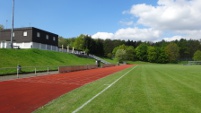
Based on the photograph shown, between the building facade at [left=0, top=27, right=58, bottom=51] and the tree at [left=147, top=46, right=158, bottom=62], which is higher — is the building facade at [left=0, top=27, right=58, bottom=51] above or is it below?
above

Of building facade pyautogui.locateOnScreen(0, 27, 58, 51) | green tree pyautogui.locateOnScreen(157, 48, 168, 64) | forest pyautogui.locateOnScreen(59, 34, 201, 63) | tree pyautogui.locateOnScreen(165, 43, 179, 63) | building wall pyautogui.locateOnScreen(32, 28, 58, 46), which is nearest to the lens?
building facade pyautogui.locateOnScreen(0, 27, 58, 51)

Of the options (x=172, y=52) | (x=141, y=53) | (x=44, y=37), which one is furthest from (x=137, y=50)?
(x=44, y=37)

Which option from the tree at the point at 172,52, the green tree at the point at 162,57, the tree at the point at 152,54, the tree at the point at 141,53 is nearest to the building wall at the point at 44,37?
the tree at the point at 141,53

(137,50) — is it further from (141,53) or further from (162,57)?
(162,57)

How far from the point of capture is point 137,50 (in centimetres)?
14438

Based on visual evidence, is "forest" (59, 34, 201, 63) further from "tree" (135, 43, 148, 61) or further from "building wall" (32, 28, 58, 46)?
"building wall" (32, 28, 58, 46)

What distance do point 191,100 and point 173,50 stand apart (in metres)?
142

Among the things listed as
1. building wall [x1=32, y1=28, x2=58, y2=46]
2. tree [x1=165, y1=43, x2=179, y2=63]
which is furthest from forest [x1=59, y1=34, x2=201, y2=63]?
building wall [x1=32, y1=28, x2=58, y2=46]

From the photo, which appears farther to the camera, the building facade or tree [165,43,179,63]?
tree [165,43,179,63]

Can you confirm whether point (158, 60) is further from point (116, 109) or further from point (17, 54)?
point (116, 109)

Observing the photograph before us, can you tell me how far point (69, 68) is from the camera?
1577 inches

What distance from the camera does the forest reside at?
122750mm

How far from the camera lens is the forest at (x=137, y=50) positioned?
403 feet

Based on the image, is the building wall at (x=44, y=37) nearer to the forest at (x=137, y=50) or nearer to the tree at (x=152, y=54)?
the forest at (x=137, y=50)
